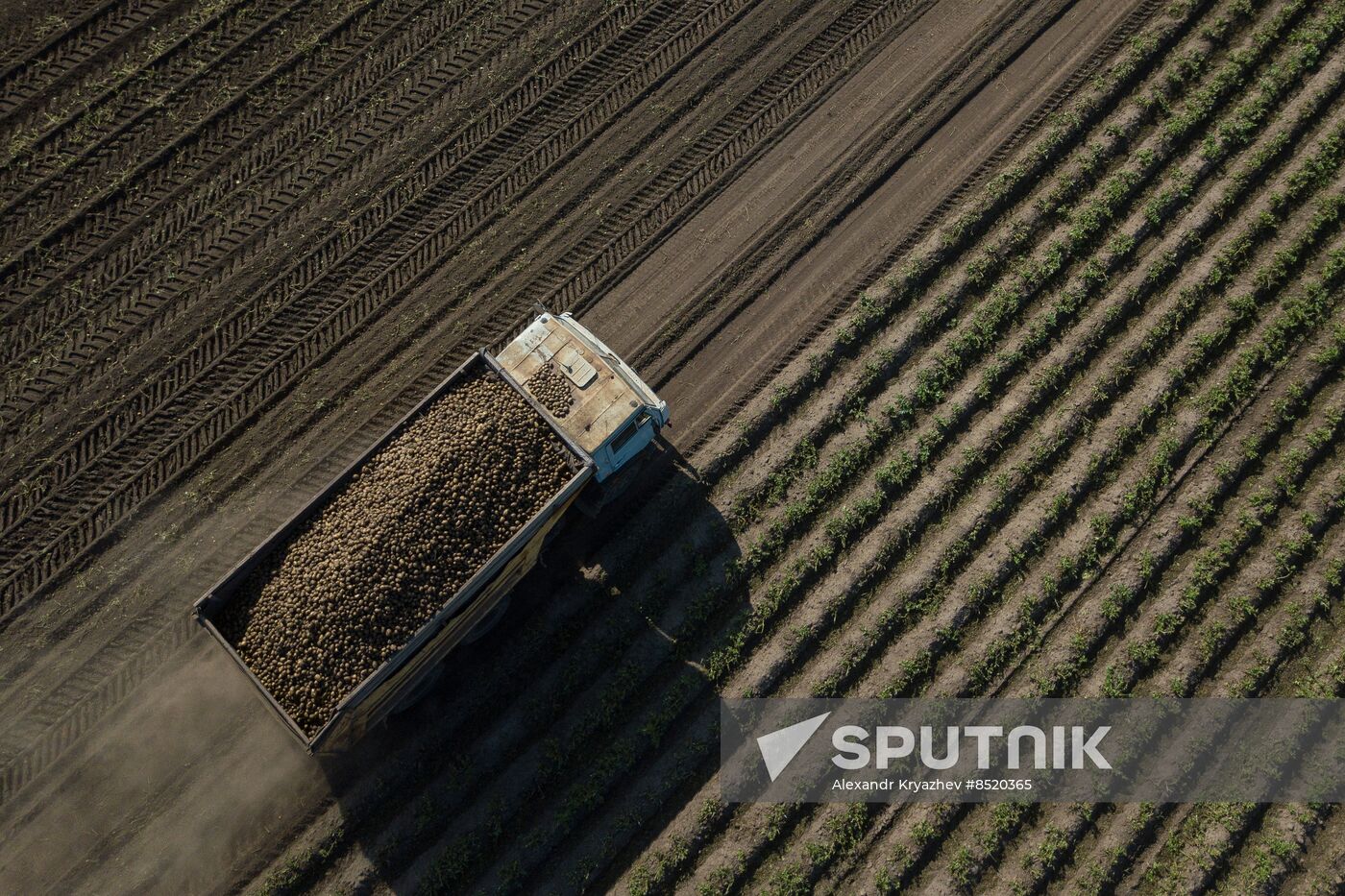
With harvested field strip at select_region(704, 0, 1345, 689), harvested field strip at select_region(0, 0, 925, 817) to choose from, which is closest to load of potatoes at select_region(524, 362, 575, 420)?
harvested field strip at select_region(704, 0, 1345, 689)

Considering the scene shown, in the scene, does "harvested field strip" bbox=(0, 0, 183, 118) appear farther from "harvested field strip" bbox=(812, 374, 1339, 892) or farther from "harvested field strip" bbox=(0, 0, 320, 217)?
"harvested field strip" bbox=(812, 374, 1339, 892)

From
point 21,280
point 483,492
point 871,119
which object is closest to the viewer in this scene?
point 483,492

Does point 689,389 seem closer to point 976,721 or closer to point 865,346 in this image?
point 865,346

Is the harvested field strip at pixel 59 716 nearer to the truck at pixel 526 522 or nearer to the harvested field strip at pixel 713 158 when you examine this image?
the truck at pixel 526 522

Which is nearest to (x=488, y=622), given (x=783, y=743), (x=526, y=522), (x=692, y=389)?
(x=526, y=522)

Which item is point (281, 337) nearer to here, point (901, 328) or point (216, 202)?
point (216, 202)

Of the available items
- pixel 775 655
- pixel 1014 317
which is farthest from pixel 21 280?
pixel 1014 317
